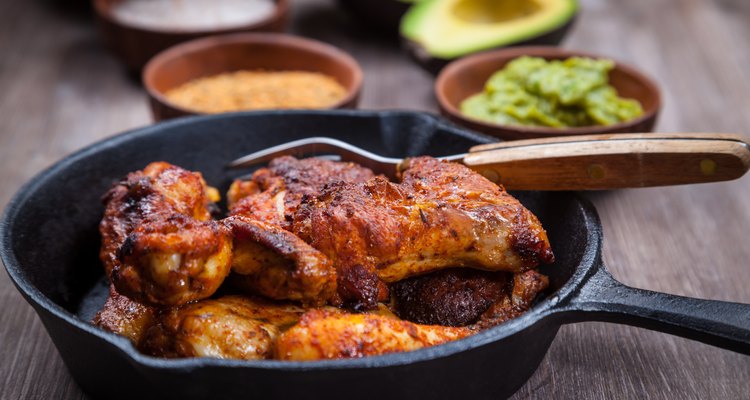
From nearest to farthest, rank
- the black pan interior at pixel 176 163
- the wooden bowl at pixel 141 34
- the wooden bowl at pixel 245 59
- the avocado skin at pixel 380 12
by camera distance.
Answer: the black pan interior at pixel 176 163 < the wooden bowl at pixel 245 59 < the wooden bowl at pixel 141 34 < the avocado skin at pixel 380 12

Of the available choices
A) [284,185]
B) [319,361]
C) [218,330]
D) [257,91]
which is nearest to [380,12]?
[257,91]

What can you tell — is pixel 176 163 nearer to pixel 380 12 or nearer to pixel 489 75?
pixel 489 75

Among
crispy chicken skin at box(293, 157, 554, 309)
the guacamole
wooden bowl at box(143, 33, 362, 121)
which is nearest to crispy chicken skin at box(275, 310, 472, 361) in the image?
crispy chicken skin at box(293, 157, 554, 309)

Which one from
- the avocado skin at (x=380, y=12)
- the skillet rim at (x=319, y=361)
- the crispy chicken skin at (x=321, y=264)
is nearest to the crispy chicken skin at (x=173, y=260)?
the crispy chicken skin at (x=321, y=264)

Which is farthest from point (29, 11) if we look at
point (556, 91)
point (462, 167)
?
point (462, 167)

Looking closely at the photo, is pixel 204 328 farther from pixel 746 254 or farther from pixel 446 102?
pixel 746 254

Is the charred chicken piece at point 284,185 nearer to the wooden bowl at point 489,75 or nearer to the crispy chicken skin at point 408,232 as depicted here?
the crispy chicken skin at point 408,232

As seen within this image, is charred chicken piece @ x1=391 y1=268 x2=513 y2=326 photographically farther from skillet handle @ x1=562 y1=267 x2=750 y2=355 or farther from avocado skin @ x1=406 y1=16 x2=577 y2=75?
avocado skin @ x1=406 y1=16 x2=577 y2=75
